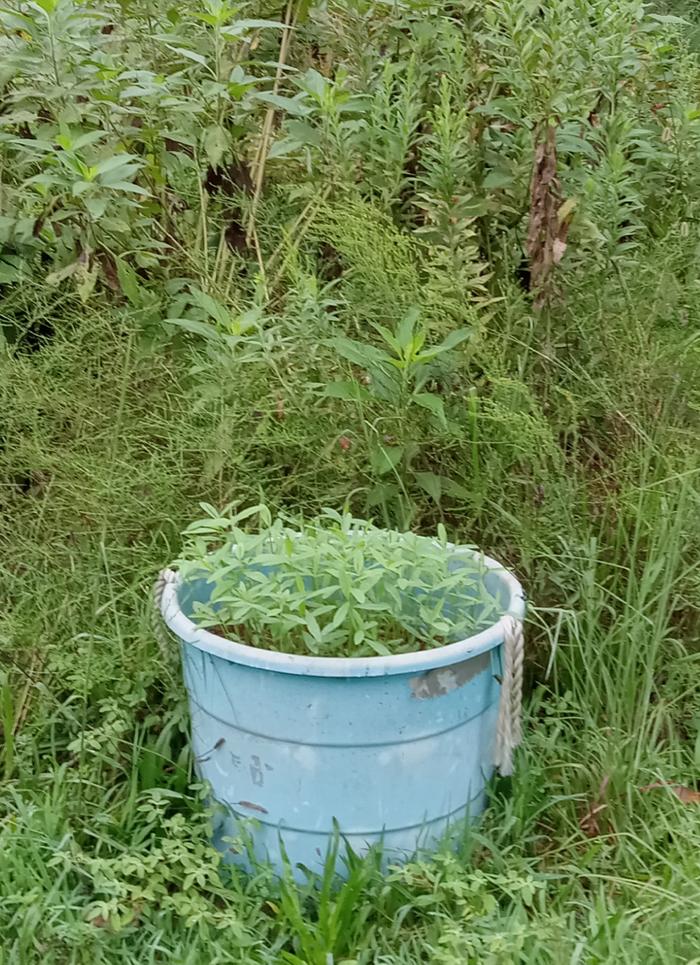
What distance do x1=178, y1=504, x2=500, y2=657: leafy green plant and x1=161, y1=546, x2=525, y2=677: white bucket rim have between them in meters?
0.03

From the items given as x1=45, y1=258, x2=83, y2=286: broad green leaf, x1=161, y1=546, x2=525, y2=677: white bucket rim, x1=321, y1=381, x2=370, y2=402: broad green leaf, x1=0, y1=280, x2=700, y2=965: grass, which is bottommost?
x1=0, y1=280, x2=700, y2=965: grass

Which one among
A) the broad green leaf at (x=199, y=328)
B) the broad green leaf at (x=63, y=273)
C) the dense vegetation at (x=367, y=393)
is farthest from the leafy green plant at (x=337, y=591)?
the broad green leaf at (x=63, y=273)

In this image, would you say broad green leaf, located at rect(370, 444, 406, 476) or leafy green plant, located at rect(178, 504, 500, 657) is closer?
leafy green plant, located at rect(178, 504, 500, 657)

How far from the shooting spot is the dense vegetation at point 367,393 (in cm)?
178

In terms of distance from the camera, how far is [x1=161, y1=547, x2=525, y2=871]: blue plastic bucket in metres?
1.56

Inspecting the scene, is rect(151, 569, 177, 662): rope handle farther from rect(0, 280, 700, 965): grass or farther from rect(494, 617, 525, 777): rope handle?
rect(494, 617, 525, 777): rope handle

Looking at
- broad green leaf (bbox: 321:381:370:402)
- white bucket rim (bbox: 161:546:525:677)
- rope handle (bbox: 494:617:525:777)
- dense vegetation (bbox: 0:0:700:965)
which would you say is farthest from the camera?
broad green leaf (bbox: 321:381:370:402)

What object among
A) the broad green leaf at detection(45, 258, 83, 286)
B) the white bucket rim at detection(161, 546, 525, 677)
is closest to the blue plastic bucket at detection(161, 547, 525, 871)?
the white bucket rim at detection(161, 546, 525, 677)

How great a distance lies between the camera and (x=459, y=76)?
82.1 inches

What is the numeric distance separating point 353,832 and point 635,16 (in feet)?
5.74

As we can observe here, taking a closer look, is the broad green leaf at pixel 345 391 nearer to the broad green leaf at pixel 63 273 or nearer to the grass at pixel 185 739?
the grass at pixel 185 739

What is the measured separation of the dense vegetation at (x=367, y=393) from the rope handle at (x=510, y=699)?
107 mm

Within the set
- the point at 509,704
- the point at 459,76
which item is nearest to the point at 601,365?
the point at 459,76

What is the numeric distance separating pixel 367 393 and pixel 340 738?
69cm
